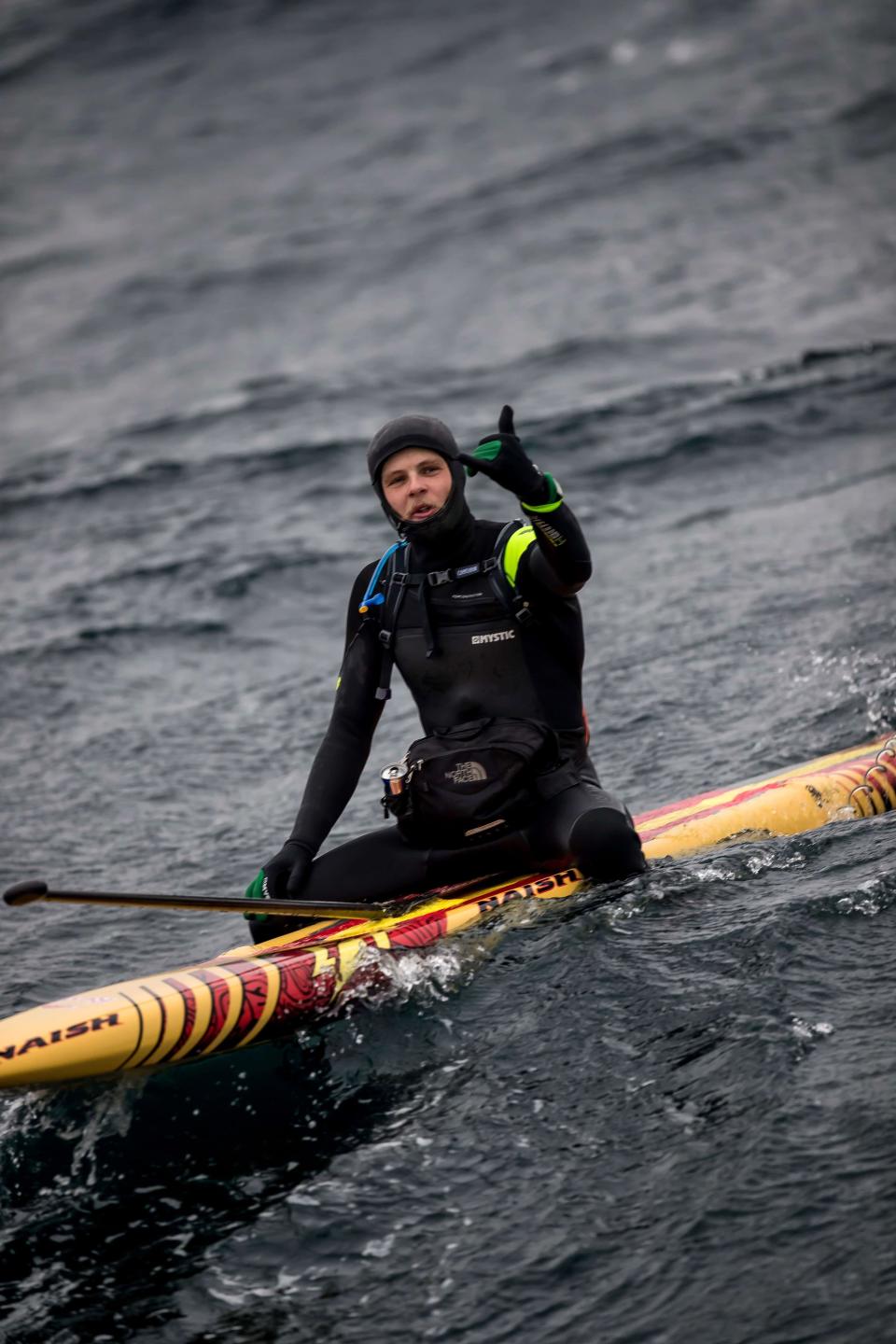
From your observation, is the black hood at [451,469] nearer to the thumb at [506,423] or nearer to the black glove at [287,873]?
the thumb at [506,423]

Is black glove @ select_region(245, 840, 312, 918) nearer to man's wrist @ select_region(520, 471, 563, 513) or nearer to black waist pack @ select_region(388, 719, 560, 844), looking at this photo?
black waist pack @ select_region(388, 719, 560, 844)

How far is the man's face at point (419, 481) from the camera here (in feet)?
17.4

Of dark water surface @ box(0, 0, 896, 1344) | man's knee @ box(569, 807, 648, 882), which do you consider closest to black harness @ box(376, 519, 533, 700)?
man's knee @ box(569, 807, 648, 882)

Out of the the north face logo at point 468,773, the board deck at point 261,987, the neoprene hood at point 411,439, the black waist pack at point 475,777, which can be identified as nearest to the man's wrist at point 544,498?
the neoprene hood at point 411,439

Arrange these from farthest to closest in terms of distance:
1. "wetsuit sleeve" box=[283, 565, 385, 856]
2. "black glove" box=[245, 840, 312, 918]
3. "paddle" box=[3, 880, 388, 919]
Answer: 1. "wetsuit sleeve" box=[283, 565, 385, 856]
2. "black glove" box=[245, 840, 312, 918]
3. "paddle" box=[3, 880, 388, 919]

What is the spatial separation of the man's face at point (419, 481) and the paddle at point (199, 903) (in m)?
1.38

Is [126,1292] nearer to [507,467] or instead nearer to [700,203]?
[507,467]

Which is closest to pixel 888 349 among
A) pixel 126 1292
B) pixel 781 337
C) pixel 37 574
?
pixel 781 337

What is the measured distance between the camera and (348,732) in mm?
5707

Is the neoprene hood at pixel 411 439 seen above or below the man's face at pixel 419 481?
above

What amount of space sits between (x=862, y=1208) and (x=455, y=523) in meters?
2.64

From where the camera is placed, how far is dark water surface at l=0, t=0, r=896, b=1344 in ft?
13.2

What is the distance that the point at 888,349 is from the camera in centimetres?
1506

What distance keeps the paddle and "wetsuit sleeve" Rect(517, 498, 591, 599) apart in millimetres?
1311
